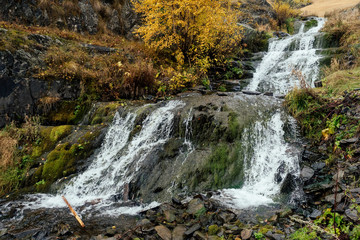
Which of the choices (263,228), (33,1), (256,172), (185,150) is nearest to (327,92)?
(256,172)

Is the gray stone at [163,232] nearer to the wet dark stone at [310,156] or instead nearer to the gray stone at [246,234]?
the gray stone at [246,234]

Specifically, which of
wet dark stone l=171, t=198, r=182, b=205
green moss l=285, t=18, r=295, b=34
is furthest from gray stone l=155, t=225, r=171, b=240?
green moss l=285, t=18, r=295, b=34

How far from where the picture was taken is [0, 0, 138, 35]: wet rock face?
34.9ft

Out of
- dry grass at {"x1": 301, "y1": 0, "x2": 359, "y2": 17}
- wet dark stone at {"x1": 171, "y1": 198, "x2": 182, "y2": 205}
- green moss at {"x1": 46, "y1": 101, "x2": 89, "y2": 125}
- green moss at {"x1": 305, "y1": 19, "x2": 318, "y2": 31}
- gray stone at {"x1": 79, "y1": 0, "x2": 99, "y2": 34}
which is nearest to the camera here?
wet dark stone at {"x1": 171, "y1": 198, "x2": 182, "y2": 205}

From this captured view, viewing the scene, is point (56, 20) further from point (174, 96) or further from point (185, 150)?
point (185, 150)

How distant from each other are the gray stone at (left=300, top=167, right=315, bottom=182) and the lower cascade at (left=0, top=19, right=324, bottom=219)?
21 centimetres

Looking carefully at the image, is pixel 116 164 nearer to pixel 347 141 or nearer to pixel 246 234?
pixel 246 234

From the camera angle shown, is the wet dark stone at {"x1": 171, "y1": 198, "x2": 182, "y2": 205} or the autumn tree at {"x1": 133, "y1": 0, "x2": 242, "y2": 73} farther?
the autumn tree at {"x1": 133, "y1": 0, "x2": 242, "y2": 73}

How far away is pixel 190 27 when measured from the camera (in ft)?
34.2

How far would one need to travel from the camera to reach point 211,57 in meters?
11.6

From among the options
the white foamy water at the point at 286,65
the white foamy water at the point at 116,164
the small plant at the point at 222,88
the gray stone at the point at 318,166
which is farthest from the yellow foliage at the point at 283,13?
the gray stone at the point at 318,166

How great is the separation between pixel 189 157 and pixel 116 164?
2.17 m

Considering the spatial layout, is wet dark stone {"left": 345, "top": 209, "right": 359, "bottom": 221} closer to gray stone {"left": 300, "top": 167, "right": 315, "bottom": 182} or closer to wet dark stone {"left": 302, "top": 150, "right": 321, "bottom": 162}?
gray stone {"left": 300, "top": 167, "right": 315, "bottom": 182}

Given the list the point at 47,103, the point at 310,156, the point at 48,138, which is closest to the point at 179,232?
the point at 310,156
